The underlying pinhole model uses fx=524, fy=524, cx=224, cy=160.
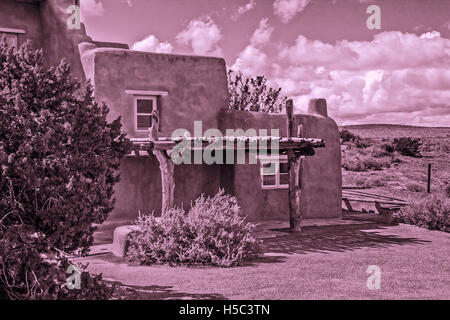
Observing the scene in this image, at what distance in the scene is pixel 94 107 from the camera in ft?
25.7

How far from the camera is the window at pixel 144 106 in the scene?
1697 centimetres

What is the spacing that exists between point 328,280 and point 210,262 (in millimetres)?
2783

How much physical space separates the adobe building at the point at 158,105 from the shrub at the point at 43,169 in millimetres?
8843

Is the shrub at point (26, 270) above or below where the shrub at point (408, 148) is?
below

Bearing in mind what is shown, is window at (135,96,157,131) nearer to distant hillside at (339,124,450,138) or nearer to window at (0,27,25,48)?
window at (0,27,25,48)

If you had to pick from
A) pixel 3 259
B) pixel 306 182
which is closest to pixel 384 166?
pixel 306 182

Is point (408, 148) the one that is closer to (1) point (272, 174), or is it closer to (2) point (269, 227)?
(1) point (272, 174)

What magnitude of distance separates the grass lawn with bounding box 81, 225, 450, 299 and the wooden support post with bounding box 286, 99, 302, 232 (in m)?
0.90

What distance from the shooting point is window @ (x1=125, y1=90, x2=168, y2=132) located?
1697 cm

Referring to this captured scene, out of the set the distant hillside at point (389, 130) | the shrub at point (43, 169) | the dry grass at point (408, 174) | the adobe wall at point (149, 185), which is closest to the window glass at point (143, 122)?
the adobe wall at point (149, 185)

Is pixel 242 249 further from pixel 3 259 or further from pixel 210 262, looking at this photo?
pixel 3 259

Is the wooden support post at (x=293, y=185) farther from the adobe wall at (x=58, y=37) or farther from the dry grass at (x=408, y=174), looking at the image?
the dry grass at (x=408, y=174)

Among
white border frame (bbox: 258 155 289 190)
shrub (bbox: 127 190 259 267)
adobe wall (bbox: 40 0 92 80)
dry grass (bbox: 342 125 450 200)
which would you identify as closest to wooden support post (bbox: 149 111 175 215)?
shrub (bbox: 127 190 259 267)

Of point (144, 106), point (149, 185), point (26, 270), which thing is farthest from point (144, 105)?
point (26, 270)
